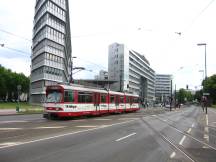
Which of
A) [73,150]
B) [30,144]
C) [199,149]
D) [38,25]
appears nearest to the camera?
[73,150]

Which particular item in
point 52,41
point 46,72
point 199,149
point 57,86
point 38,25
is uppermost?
point 38,25

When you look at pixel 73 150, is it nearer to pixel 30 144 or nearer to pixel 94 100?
pixel 30 144

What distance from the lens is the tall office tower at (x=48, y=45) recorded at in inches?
2707

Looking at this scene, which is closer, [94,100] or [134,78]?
[94,100]

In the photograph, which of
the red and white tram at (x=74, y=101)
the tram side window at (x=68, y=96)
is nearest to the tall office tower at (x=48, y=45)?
the red and white tram at (x=74, y=101)

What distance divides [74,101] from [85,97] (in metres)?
2.37

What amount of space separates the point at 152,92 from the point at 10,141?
182126mm

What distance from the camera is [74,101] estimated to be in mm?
27734

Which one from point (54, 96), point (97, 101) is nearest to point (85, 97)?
point (97, 101)

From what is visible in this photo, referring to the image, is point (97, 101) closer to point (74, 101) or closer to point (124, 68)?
point (74, 101)

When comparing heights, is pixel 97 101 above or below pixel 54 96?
below

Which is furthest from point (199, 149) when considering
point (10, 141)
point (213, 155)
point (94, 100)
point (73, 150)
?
point (94, 100)

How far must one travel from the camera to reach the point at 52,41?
70.2m

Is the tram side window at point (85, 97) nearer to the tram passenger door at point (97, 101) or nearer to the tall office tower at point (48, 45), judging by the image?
the tram passenger door at point (97, 101)
